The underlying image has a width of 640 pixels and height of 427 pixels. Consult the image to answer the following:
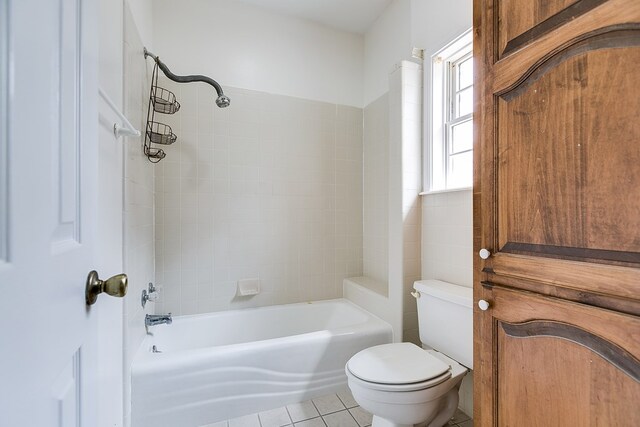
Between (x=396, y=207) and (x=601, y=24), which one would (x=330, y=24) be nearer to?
(x=396, y=207)

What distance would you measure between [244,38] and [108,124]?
1.53 meters

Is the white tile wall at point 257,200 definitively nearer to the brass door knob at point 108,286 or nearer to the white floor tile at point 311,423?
the white floor tile at point 311,423

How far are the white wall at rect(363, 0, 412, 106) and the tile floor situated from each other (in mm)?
2201

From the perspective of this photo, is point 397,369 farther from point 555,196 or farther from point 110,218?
point 110,218

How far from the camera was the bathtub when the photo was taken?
145cm

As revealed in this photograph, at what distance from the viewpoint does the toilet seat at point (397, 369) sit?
1.19m

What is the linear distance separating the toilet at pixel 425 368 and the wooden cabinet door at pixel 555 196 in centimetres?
28

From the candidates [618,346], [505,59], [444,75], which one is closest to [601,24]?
[505,59]

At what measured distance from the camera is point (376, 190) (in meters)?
2.48

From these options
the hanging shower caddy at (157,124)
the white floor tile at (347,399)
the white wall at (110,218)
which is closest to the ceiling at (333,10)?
the hanging shower caddy at (157,124)

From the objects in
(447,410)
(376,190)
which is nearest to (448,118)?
(376,190)

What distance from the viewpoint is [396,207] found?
191 cm

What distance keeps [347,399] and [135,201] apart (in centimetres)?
167

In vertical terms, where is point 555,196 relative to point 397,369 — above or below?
above
